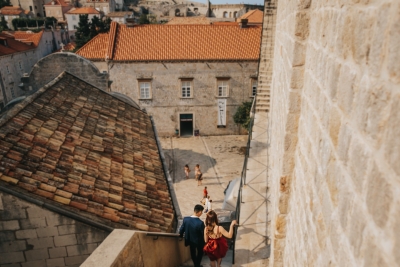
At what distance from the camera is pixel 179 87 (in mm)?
21844

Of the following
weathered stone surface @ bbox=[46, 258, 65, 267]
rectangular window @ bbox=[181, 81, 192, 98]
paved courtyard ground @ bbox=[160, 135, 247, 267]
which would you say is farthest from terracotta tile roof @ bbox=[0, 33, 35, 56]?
weathered stone surface @ bbox=[46, 258, 65, 267]

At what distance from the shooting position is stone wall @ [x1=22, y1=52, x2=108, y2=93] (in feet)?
32.6

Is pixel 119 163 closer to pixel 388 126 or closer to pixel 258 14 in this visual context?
pixel 388 126

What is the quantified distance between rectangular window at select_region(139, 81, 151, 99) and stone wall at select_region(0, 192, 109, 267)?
1792 centimetres

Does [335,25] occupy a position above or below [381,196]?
above

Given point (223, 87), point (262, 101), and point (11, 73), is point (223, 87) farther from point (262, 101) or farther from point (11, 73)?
point (11, 73)

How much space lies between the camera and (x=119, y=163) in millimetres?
6383

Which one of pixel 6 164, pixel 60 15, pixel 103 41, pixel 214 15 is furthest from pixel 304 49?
pixel 60 15

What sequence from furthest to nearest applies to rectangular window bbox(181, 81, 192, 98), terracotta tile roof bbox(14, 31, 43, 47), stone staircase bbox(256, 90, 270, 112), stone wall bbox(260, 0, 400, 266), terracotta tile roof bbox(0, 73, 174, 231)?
1. terracotta tile roof bbox(14, 31, 43, 47)
2. rectangular window bbox(181, 81, 192, 98)
3. stone staircase bbox(256, 90, 270, 112)
4. terracotta tile roof bbox(0, 73, 174, 231)
5. stone wall bbox(260, 0, 400, 266)

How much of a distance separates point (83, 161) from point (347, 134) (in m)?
5.13

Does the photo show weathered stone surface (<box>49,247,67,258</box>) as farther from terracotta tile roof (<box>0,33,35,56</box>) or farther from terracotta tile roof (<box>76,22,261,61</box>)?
terracotta tile roof (<box>0,33,35,56</box>)

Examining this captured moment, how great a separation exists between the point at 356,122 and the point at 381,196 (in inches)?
16.4

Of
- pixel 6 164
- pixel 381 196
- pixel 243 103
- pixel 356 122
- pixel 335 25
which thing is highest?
pixel 335 25

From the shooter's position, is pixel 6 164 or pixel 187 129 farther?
pixel 187 129
